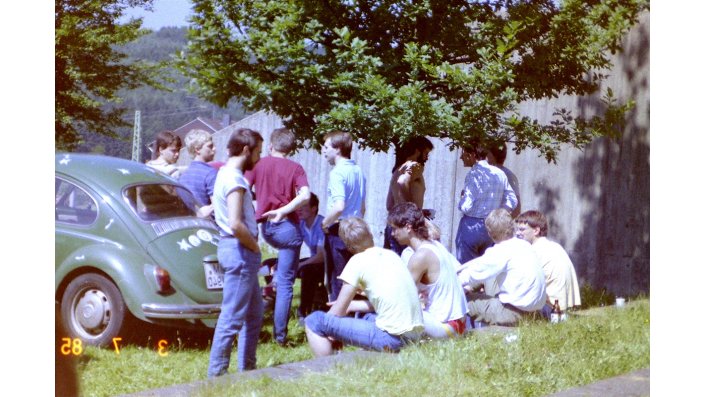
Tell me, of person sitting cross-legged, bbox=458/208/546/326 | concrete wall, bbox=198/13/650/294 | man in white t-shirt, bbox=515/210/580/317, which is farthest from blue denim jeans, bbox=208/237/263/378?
man in white t-shirt, bbox=515/210/580/317

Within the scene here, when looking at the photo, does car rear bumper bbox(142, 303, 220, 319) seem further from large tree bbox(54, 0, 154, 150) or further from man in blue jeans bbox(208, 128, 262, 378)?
large tree bbox(54, 0, 154, 150)

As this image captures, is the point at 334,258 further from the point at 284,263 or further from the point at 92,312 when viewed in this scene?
the point at 92,312

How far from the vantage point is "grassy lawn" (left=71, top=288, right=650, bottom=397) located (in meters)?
4.62

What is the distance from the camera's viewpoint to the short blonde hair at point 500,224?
6.23 meters

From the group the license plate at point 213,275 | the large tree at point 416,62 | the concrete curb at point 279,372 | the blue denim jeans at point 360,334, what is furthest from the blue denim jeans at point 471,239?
the license plate at point 213,275

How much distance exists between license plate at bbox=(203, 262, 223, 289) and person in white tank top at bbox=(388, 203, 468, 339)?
1.19 m

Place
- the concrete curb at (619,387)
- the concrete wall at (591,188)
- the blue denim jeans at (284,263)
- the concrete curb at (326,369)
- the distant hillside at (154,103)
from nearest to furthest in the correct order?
the concrete curb at (326,369)
the distant hillside at (154,103)
the concrete curb at (619,387)
the blue denim jeans at (284,263)
the concrete wall at (591,188)

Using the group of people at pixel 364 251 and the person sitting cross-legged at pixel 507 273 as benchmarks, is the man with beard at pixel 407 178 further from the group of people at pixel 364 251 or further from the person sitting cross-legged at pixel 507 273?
the person sitting cross-legged at pixel 507 273

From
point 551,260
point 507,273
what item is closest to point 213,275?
point 507,273

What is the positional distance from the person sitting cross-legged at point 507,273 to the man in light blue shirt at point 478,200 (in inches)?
3.6
